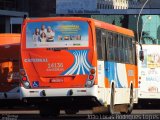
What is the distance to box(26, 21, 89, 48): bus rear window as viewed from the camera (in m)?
21.0

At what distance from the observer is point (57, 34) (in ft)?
69.1

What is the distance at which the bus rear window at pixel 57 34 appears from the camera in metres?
21.0

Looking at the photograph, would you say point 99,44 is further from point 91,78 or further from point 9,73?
point 9,73

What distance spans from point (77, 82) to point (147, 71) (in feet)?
35.3

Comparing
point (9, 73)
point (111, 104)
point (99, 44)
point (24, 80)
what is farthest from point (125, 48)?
point (24, 80)

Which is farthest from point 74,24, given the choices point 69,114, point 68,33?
point 69,114

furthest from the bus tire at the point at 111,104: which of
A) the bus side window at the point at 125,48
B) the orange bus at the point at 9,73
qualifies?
the orange bus at the point at 9,73

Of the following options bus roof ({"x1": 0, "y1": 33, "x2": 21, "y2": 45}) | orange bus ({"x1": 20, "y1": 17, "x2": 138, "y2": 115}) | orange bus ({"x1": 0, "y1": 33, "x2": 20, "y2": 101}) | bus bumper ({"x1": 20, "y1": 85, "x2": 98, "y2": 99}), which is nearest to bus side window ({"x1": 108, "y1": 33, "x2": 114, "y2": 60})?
orange bus ({"x1": 20, "y1": 17, "x2": 138, "y2": 115})

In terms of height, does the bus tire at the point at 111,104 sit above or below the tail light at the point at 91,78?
below

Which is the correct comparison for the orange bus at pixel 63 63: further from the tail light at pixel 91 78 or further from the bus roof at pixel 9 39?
the bus roof at pixel 9 39

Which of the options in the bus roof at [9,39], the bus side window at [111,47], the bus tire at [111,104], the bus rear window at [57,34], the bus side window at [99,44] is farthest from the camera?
the bus roof at [9,39]

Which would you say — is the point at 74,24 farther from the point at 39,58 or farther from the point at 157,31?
the point at 157,31

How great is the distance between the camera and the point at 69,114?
2575 cm

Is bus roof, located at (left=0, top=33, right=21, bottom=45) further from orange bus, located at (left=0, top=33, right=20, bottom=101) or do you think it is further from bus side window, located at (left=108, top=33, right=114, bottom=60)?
bus side window, located at (left=108, top=33, right=114, bottom=60)
